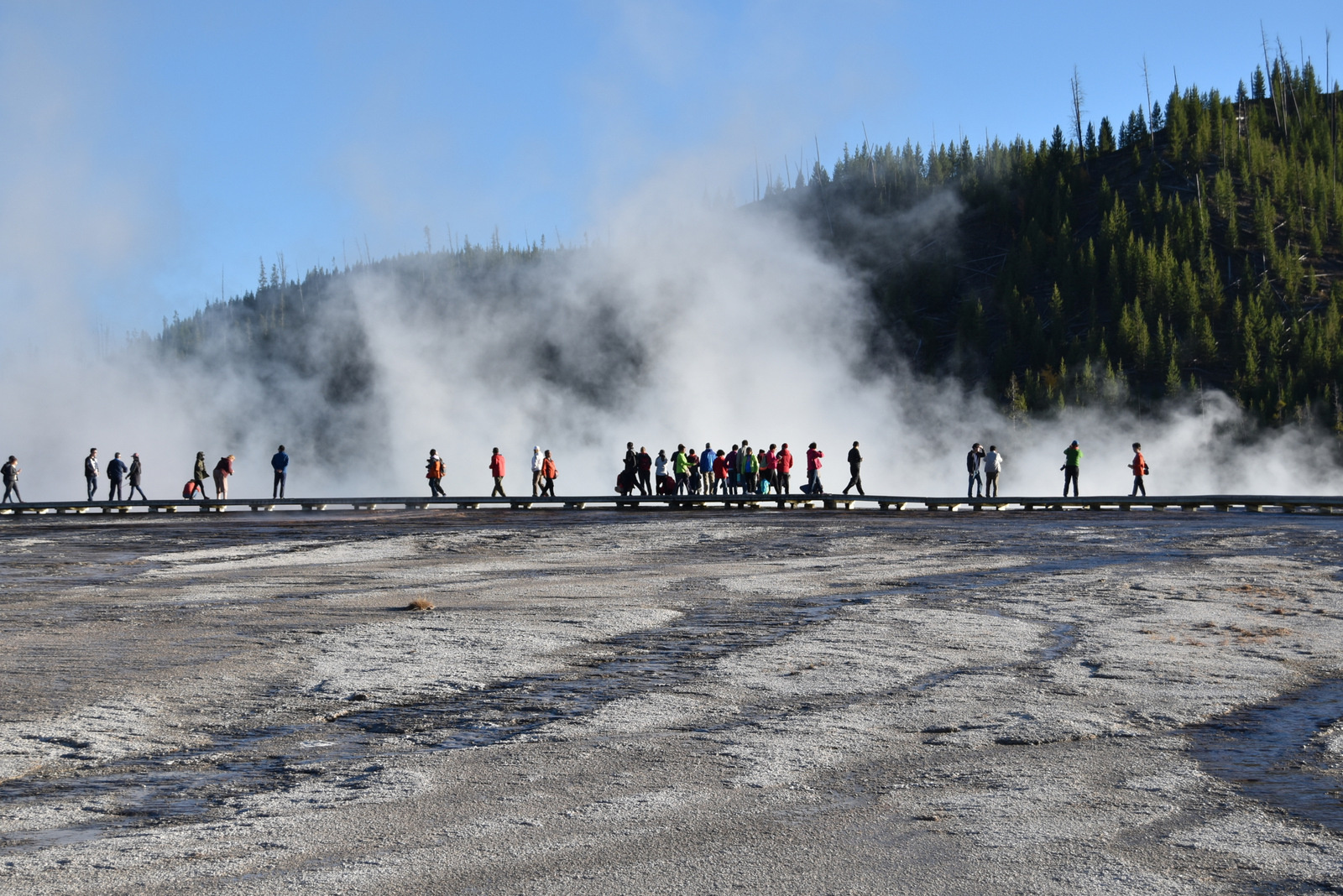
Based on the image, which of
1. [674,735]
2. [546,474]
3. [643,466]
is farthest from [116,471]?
[674,735]

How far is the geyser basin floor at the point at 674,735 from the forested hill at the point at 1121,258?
239ft

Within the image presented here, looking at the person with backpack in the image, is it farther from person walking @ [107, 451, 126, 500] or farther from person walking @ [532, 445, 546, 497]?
person walking @ [532, 445, 546, 497]

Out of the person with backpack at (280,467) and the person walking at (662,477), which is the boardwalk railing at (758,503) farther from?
the person with backpack at (280,467)

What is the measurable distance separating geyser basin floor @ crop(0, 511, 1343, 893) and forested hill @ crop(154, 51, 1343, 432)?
72871 millimetres

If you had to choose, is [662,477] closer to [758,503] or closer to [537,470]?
[758,503]

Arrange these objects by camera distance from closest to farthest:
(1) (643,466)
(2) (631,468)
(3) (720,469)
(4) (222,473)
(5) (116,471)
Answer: (2) (631,468) → (3) (720,469) → (1) (643,466) → (4) (222,473) → (5) (116,471)

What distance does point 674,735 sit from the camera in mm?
6176

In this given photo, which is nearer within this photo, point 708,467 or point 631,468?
point 631,468

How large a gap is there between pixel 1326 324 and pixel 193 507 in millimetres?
70779

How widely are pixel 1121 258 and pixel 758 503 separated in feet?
215

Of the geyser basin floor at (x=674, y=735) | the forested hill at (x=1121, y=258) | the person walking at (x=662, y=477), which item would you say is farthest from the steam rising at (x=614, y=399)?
the geyser basin floor at (x=674, y=735)

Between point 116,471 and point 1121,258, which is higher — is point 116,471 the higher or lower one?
the lower one

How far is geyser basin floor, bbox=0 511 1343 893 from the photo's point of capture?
168 inches

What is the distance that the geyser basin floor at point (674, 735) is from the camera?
14.0 feet
